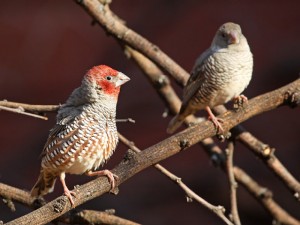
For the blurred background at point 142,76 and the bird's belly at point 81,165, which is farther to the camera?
the blurred background at point 142,76

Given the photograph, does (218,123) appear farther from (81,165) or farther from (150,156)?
(81,165)

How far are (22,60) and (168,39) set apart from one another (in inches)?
71.8

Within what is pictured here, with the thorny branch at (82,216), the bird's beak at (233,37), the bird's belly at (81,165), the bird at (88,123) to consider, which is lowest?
the thorny branch at (82,216)

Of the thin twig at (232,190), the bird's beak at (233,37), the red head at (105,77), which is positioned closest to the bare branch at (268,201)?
the thin twig at (232,190)

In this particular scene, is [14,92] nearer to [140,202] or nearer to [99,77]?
[140,202]

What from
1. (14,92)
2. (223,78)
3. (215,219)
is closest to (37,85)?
(14,92)

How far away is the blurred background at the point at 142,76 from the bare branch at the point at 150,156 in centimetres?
424

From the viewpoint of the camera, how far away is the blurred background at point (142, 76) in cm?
866

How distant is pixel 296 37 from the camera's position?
862 centimetres

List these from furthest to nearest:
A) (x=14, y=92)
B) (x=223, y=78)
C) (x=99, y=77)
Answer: (x=14, y=92)
(x=223, y=78)
(x=99, y=77)

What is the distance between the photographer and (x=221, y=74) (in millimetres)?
5121

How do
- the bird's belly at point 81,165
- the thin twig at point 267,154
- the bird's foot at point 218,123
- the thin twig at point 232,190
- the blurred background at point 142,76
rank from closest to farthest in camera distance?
the bird's foot at point 218,123
the bird's belly at point 81,165
the thin twig at point 232,190
the thin twig at point 267,154
the blurred background at point 142,76

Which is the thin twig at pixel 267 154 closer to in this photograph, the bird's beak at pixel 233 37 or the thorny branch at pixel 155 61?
the thorny branch at pixel 155 61

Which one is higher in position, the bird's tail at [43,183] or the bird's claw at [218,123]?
the bird's claw at [218,123]
